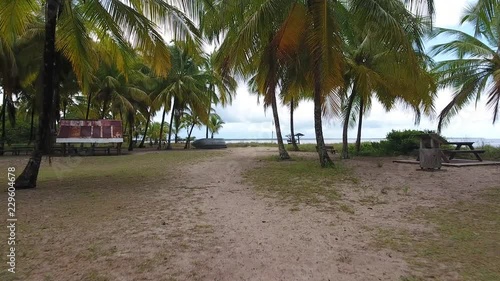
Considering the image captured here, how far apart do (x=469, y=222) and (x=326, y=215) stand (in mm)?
2042

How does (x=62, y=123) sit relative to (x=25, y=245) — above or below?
above

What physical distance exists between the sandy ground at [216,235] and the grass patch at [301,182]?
41 cm

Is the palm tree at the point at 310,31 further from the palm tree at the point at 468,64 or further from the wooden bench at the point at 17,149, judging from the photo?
the wooden bench at the point at 17,149

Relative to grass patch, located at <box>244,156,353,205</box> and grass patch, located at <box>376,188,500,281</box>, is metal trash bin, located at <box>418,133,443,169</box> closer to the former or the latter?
grass patch, located at <box>244,156,353,205</box>

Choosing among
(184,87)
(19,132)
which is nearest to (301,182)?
(184,87)

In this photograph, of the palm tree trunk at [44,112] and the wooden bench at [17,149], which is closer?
the palm tree trunk at [44,112]

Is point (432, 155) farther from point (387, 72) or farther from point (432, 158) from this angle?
point (387, 72)

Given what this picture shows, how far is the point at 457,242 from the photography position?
4035 millimetres

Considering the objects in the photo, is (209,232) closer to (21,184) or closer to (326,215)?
(326,215)

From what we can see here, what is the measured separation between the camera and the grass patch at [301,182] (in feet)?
22.2

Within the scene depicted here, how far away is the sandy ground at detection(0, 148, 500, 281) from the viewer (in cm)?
326

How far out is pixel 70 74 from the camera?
20.1m

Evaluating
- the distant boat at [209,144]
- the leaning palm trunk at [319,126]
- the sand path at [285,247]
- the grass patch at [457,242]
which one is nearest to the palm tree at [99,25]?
the sand path at [285,247]

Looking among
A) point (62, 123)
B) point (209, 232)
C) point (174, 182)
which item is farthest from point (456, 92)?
point (62, 123)
